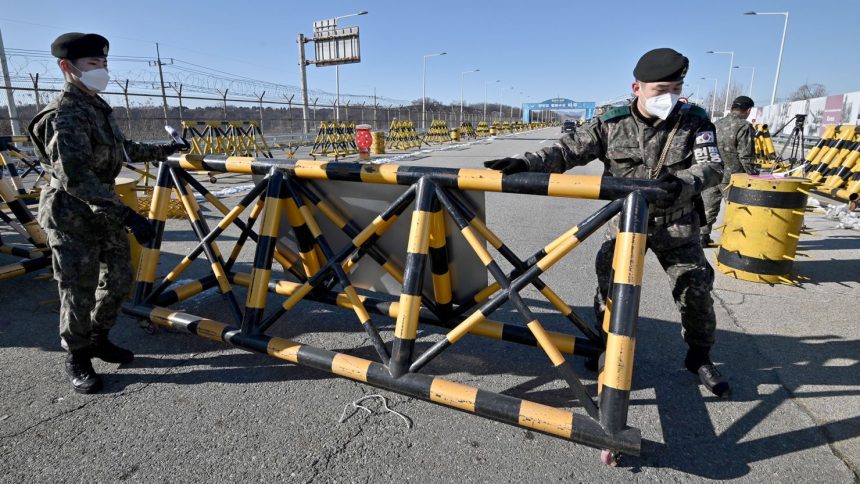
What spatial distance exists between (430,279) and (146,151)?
2293 mm

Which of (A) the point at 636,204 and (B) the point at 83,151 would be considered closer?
(A) the point at 636,204

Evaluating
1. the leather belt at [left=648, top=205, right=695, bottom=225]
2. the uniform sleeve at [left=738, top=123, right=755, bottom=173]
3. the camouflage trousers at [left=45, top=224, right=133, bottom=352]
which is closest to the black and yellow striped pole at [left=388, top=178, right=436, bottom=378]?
the leather belt at [left=648, top=205, right=695, bottom=225]

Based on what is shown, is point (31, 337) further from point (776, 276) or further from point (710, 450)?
point (776, 276)

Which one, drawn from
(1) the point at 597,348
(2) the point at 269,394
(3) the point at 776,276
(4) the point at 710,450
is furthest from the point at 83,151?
(3) the point at 776,276

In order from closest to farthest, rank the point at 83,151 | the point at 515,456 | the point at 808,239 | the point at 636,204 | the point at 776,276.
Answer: the point at 636,204 < the point at 515,456 < the point at 83,151 < the point at 776,276 < the point at 808,239

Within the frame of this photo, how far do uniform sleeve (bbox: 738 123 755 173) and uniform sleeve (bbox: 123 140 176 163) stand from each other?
6475 millimetres

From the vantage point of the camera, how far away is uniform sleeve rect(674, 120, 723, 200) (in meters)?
2.28

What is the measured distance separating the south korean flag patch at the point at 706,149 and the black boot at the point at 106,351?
145 inches

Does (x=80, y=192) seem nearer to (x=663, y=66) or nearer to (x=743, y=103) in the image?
(x=663, y=66)

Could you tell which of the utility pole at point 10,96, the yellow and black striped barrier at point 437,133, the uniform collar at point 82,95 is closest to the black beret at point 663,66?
the uniform collar at point 82,95

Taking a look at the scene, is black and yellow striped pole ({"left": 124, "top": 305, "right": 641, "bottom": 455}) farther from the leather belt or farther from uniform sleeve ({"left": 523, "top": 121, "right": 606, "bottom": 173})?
uniform sleeve ({"left": 523, "top": 121, "right": 606, "bottom": 173})

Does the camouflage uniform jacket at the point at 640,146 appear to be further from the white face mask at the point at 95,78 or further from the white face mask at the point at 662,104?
the white face mask at the point at 95,78

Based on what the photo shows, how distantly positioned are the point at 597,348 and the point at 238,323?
2.25 metres

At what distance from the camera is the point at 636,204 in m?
2.08
